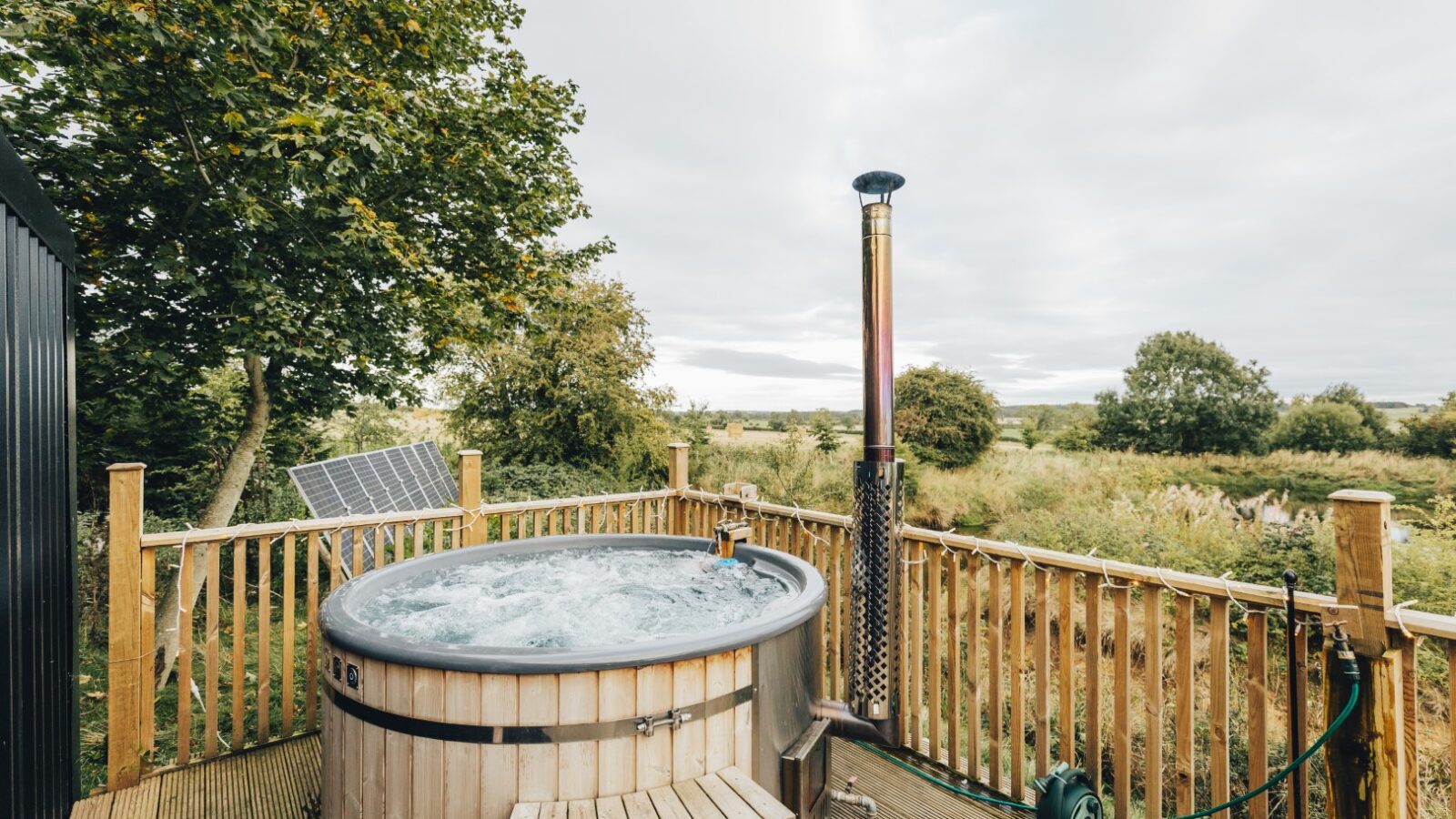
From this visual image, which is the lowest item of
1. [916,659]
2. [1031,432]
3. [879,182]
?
[916,659]

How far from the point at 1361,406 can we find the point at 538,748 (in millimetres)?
11510

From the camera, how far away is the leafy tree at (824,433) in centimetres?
834

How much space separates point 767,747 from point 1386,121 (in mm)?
6781

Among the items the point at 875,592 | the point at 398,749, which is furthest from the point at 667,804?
the point at 875,592

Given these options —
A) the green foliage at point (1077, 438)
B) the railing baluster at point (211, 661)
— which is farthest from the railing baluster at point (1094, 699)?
the green foliage at point (1077, 438)

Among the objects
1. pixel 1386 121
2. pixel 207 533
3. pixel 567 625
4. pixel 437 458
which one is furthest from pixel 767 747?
pixel 1386 121

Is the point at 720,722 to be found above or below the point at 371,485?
below

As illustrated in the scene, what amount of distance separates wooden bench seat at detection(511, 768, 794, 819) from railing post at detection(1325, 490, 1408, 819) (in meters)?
1.37

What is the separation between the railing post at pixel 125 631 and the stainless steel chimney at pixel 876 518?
Answer: 2.59 metres

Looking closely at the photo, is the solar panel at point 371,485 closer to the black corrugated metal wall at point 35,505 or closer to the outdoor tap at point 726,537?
the black corrugated metal wall at point 35,505

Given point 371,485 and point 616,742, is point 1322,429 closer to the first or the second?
point 616,742

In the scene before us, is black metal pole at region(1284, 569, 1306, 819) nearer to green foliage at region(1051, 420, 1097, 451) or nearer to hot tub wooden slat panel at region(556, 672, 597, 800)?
hot tub wooden slat panel at region(556, 672, 597, 800)

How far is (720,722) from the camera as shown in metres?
1.65

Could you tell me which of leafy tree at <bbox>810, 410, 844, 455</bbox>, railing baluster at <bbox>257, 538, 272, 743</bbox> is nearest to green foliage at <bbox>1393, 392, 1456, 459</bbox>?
leafy tree at <bbox>810, 410, 844, 455</bbox>
